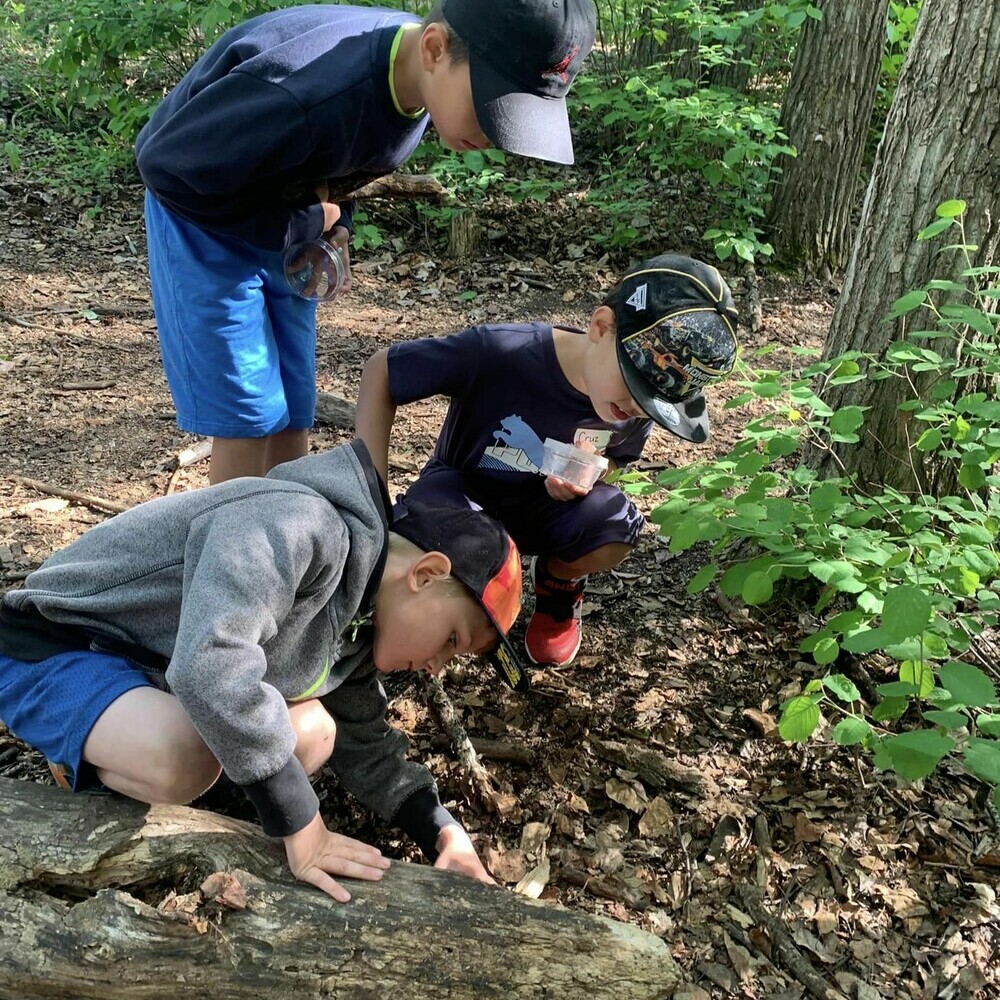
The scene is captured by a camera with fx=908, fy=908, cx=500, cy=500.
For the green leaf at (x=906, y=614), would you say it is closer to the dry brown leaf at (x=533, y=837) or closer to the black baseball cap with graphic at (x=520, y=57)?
the dry brown leaf at (x=533, y=837)

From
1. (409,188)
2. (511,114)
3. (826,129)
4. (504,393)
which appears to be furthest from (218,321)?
(826,129)

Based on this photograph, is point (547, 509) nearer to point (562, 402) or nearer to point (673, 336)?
point (562, 402)

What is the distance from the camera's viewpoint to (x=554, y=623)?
9.46ft

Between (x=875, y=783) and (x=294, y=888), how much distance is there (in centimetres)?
166

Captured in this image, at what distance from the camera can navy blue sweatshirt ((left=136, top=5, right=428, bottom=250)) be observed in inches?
83.1

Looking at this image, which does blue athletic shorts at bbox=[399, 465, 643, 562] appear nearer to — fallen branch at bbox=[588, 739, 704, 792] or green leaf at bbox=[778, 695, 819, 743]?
fallen branch at bbox=[588, 739, 704, 792]

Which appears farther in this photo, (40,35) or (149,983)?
(40,35)

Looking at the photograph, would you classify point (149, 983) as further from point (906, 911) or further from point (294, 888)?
point (906, 911)

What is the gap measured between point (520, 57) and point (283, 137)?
1.89 ft

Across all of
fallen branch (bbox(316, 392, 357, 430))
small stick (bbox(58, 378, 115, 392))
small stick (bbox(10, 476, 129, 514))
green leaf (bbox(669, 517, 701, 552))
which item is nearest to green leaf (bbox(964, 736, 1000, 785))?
green leaf (bbox(669, 517, 701, 552))

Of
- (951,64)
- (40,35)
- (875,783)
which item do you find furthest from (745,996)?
(40,35)

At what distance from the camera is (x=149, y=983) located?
1.64 m

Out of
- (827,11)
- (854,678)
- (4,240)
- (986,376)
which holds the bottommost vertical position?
(854,678)

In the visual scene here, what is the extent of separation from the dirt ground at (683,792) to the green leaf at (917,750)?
68cm
